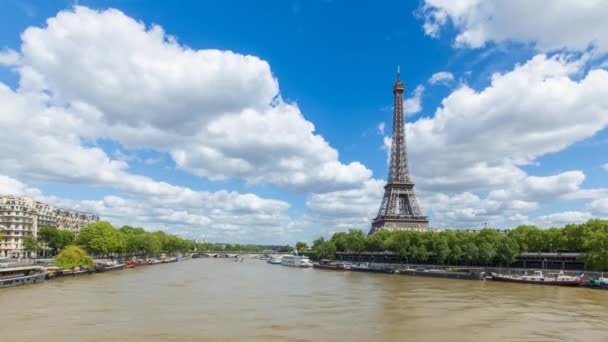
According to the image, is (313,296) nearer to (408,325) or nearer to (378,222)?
(408,325)

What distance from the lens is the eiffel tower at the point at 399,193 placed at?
143 m

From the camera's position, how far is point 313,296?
53.1 meters

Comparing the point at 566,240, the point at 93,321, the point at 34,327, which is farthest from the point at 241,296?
the point at 566,240

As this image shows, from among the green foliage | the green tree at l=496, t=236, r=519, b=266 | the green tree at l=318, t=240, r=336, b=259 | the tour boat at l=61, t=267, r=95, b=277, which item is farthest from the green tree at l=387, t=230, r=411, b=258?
the green foliage

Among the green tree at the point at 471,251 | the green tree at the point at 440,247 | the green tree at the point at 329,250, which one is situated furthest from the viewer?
the green tree at the point at 329,250

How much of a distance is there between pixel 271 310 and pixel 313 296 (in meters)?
12.8

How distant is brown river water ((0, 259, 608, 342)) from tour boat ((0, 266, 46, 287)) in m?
1.89

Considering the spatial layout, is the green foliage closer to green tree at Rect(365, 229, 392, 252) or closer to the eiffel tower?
green tree at Rect(365, 229, 392, 252)

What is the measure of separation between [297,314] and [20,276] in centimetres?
3943

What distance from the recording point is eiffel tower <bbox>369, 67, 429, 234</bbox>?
14325cm

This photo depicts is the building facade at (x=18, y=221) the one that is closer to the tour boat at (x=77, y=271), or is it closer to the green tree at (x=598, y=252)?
the tour boat at (x=77, y=271)

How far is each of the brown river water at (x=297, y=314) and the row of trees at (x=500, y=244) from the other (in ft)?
51.2

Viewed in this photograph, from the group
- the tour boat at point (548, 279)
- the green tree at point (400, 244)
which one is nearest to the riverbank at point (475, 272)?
the tour boat at point (548, 279)

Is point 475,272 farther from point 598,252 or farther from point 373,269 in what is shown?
point 373,269
